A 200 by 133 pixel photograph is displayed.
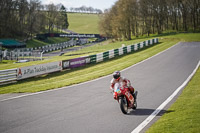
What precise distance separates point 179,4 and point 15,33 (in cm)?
5919

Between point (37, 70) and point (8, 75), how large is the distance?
3112 millimetres

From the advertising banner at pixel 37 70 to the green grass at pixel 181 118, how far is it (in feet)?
49.2

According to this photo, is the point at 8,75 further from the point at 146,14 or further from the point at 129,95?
the point at 146,14

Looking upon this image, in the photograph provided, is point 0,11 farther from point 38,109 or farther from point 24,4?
point 38,109

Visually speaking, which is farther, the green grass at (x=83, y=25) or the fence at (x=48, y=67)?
the green grass at (x=83, y=25)

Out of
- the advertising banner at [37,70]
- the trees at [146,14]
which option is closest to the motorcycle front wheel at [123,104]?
the advertising banner at [37,70]

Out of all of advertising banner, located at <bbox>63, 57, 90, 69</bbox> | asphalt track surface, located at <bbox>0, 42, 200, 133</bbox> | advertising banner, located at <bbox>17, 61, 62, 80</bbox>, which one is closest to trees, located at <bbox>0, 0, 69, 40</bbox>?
advertising banner, located at <bbox>63, 57, 90, 69</bbox>

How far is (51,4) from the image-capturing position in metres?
118

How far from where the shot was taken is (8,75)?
20.8m

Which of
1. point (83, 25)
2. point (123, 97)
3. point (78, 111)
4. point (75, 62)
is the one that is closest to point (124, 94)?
point (123, 97)

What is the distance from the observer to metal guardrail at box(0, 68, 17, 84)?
2041cm

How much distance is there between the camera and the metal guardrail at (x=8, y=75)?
20406mm

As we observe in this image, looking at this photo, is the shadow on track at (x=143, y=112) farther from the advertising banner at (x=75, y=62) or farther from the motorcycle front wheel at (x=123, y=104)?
the advertising banner at (x=75, y=62)

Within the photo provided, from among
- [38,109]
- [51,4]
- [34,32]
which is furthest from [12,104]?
[51,4]
